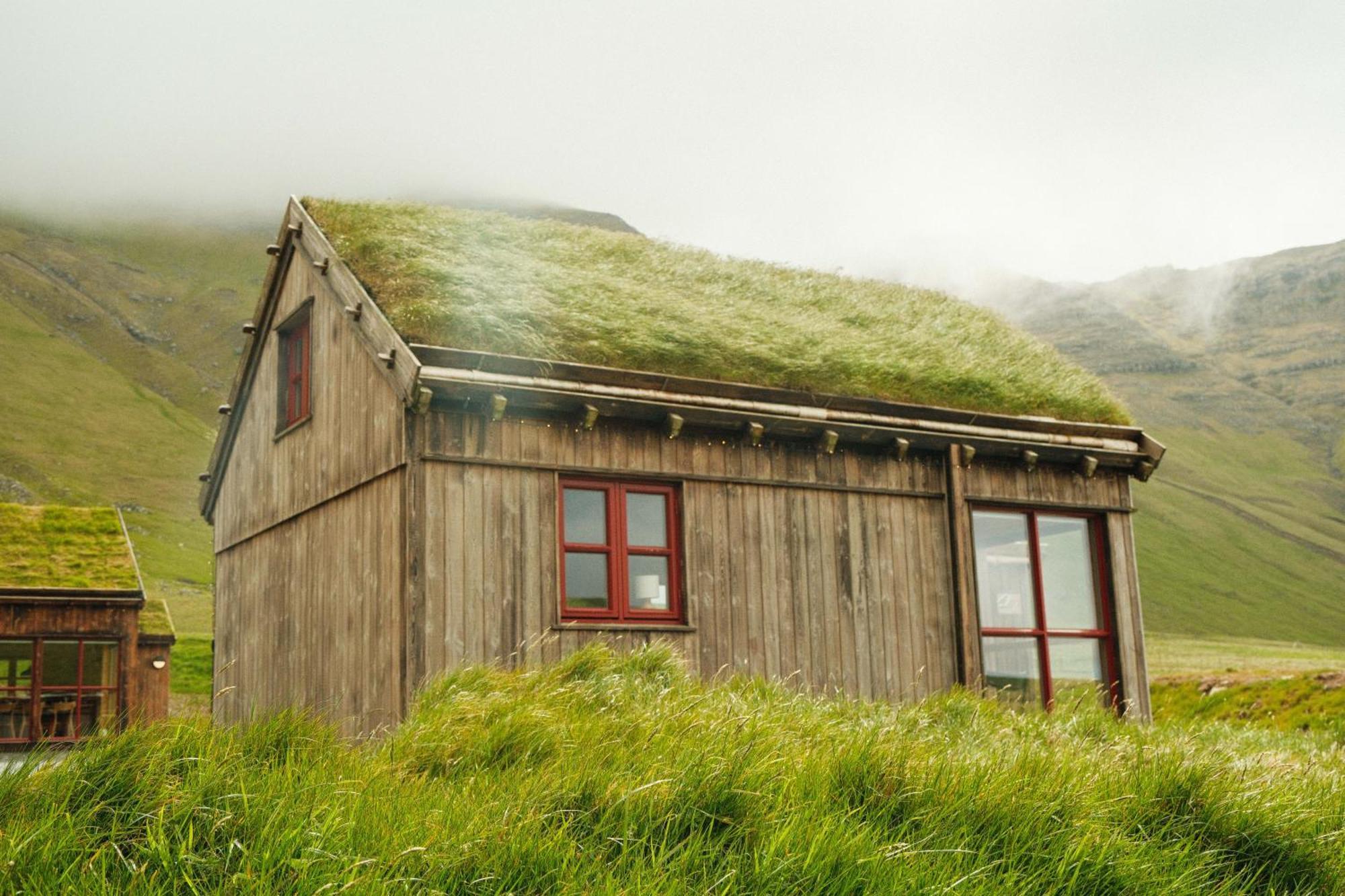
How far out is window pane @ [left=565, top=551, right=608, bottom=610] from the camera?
12.5 meters

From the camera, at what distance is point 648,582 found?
42.6 ft

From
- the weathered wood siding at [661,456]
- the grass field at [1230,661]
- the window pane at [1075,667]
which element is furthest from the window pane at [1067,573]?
the grass field at [1230,661]

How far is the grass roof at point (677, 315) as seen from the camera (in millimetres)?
13125

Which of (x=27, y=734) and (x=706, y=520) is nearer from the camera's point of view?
(x=706, y=520)

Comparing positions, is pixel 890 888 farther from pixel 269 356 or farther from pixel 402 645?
pixel 269 356

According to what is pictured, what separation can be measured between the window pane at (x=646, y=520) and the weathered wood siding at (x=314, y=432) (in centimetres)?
242

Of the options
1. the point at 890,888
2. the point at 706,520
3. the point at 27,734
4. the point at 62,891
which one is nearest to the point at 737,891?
the point at 890,888

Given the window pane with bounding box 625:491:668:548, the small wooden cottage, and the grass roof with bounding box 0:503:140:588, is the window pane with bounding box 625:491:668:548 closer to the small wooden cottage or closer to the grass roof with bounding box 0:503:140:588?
the small wooden cottage

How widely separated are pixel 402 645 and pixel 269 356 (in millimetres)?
6917

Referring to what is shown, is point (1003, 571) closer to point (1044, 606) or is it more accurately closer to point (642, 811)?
point (1044, 606)

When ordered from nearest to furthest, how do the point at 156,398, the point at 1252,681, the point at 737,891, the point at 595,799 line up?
the point at 737,891 → the point at 595,799 → the point at 1252,681 → the point at 156,398

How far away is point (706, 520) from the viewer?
43.7ft

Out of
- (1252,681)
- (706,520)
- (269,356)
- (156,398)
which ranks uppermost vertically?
(156,398)

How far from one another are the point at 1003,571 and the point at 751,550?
3554mm
